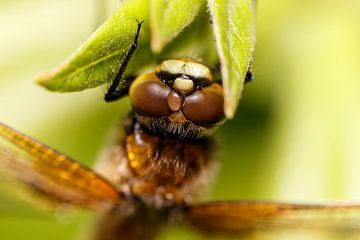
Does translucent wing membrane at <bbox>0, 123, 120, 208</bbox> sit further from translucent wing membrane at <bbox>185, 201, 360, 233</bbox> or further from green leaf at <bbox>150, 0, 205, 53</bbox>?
green leaf at <bbox>150, 0, 205, 53</bbox>

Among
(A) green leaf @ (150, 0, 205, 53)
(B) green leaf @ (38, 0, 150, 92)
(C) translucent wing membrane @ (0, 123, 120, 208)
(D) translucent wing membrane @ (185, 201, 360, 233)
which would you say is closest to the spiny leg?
(B) green leaf @ (38, 0, 150, 92)

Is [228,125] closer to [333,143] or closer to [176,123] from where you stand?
[333,143]

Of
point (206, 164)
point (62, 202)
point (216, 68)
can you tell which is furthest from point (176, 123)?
point (62, 202)

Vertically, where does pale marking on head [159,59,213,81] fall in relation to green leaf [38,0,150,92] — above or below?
above

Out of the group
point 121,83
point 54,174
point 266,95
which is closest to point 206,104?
point 121,83

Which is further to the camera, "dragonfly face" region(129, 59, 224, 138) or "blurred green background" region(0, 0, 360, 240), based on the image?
"blurred green background" region(0, 0, 360, 240)

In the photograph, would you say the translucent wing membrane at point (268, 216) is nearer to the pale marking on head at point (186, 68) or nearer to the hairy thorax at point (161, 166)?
the hairy thorax at point (161, 166)

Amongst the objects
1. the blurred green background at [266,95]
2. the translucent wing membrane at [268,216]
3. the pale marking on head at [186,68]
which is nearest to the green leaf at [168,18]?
the pale marking on head at [186,68]
